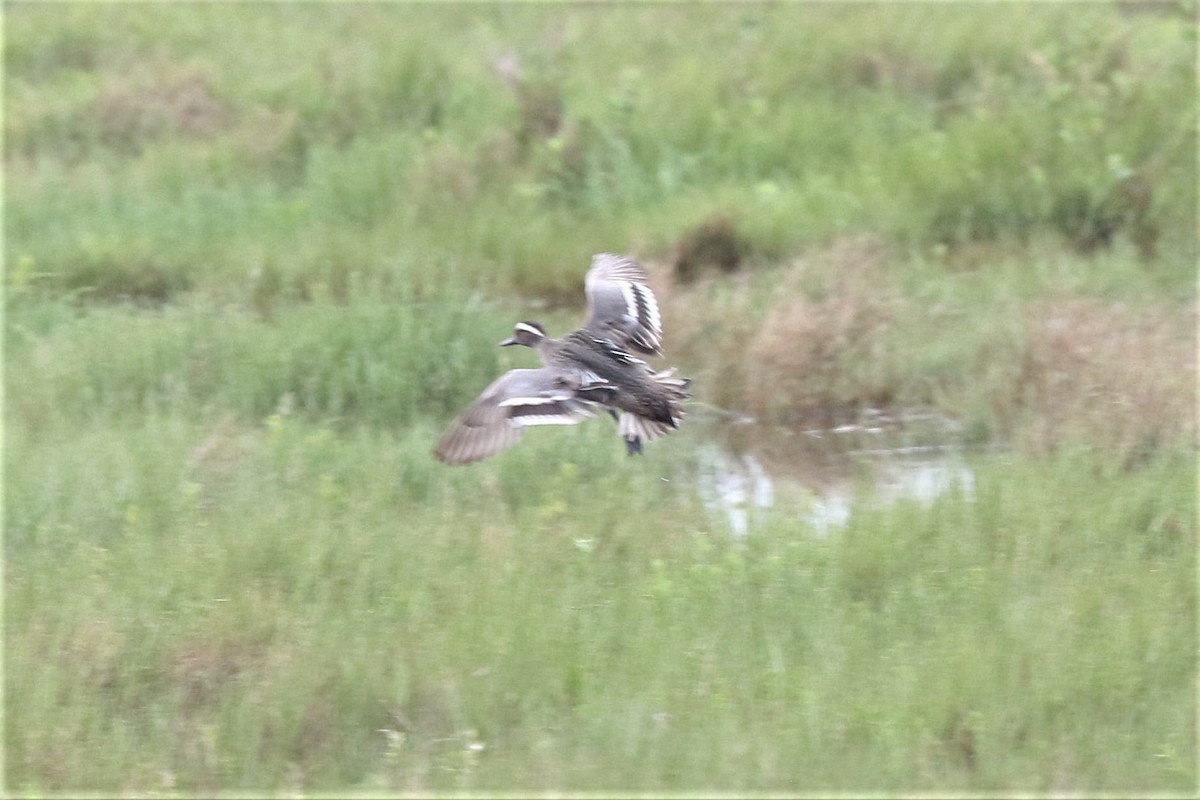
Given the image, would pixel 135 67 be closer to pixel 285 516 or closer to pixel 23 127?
pixel 23 127

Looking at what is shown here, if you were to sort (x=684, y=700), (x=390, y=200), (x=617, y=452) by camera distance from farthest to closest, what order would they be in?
(x=390, y=200)
(x=617, y=452)
(x=684, y=700)

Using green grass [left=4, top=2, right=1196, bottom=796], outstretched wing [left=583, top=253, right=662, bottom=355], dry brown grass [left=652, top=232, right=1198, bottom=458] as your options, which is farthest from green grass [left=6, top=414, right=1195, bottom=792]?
dry brown grass [left=652, top=232, right=1198, bottom=458]

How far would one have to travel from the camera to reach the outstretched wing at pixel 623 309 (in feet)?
21.9

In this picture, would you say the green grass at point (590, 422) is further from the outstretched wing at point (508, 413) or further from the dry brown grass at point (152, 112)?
the outstretched wing at point (508, 413)

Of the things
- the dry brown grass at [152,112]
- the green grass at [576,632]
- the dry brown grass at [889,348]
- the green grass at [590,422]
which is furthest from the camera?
the dry brown grass at [152,112]

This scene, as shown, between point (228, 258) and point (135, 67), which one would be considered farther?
point (135, 67)

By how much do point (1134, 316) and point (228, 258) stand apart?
18.6 feet

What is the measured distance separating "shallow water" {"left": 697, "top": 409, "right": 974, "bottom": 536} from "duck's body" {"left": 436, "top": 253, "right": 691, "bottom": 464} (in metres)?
0.63

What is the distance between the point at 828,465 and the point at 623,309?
1.58 meters

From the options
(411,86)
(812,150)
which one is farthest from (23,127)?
(812,150)

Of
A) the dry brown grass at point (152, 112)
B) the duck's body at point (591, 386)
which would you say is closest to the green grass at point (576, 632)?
the duck's body at point (591, 386)

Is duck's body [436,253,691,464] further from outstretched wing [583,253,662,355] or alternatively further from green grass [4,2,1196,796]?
green grass [4,2,1196,796]

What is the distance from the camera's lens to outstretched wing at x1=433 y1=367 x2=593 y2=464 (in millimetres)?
5832

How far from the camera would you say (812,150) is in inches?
434
